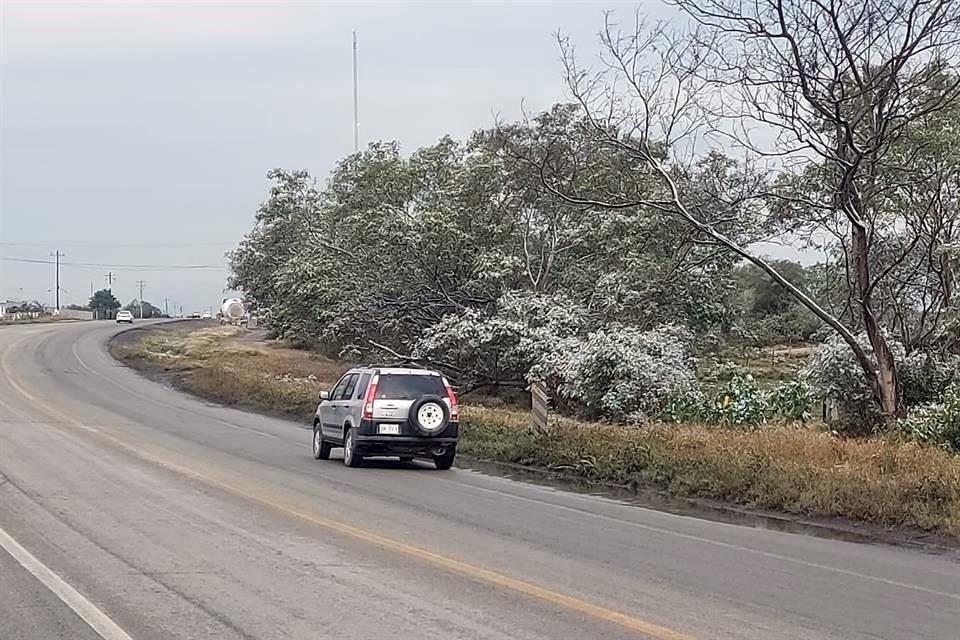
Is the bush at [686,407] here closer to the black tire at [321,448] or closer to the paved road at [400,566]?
the black tire at [321,448]

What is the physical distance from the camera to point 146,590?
355 inches

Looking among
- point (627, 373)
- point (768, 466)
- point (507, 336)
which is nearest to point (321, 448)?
point (768, 466)

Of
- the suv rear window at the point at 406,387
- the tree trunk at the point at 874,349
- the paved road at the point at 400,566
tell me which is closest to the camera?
the paved road at the point at 400,566

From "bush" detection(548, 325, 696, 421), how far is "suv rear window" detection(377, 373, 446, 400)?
24.6 ft

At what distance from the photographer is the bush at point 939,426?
1989cm

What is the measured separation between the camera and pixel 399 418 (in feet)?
65.3

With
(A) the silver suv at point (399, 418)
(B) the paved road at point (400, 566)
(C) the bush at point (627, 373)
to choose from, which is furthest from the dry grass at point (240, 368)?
(B) the paved road at point (400, 566)

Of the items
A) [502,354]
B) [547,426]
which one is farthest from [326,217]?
[547,426]

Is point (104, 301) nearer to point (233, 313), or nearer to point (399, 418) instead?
point (233, 313)

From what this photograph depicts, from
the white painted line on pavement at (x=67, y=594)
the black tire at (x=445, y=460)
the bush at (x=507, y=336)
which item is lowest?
the black tire at (x=445, y=460)

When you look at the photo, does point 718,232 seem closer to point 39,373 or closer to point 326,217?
point 326,217

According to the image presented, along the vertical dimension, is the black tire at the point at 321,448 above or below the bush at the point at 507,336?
below

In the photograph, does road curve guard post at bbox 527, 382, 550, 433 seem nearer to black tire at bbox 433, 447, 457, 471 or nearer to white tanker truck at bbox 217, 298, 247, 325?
black tire at bbox 433, 447, 457, 471

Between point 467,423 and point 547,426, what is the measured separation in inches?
134
